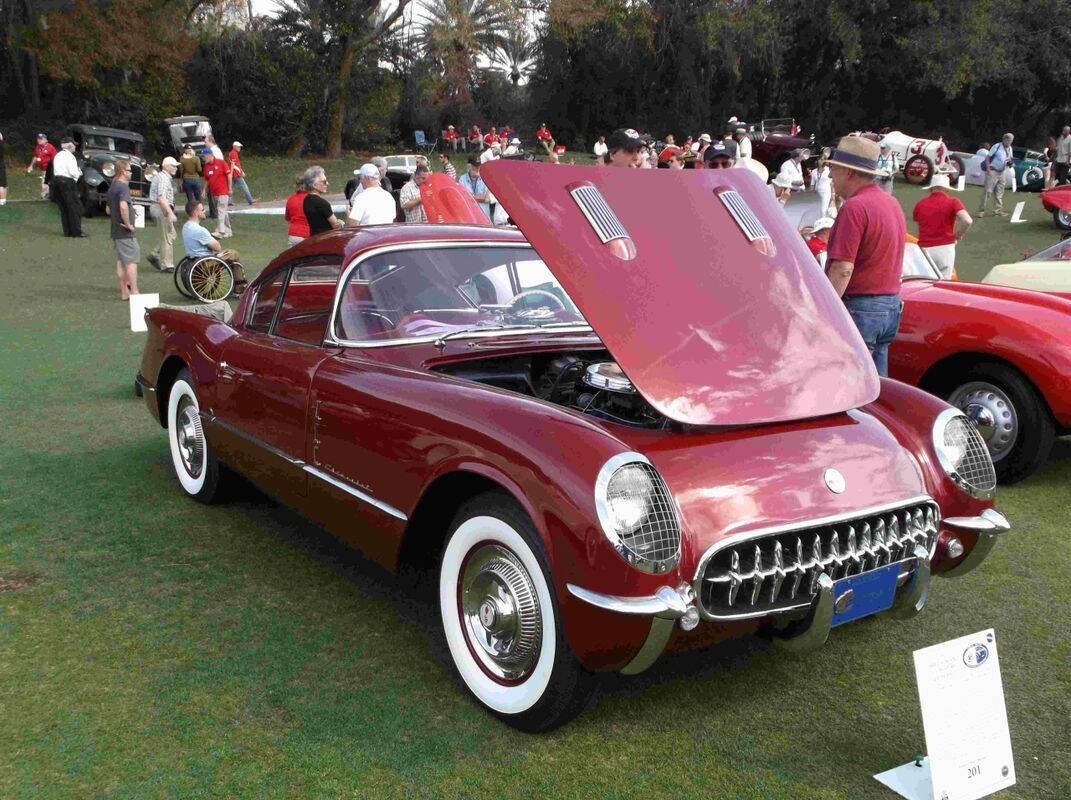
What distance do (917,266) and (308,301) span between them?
448cm

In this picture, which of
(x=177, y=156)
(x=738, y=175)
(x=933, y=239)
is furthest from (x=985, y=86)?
(x=738, y=175)

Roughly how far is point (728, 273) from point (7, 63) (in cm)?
4339

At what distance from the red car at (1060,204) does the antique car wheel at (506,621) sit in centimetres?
1744

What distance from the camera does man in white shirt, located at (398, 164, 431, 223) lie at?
11.8m

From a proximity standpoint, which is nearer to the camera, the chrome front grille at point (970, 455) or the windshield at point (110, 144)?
the chrome front grille at point (970, 455)

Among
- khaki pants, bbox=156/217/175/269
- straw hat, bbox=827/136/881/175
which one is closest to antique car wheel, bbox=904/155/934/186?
khaki pants, bbox=156/217/175/269

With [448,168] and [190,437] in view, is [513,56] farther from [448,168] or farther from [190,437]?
[190,437]

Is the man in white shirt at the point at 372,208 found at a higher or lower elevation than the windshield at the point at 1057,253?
higher

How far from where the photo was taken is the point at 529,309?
171 inches

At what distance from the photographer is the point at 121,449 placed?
6270mm

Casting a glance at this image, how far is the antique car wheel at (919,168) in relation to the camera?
28188mm

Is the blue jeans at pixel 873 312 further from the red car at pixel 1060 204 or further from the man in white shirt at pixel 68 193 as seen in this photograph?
the man in white shirt at pixel 68 193

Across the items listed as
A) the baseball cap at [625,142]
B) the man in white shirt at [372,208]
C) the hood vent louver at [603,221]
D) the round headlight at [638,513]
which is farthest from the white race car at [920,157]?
the round headlight at [638,513]

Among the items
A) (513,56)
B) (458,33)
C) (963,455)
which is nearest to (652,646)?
(963,455)
